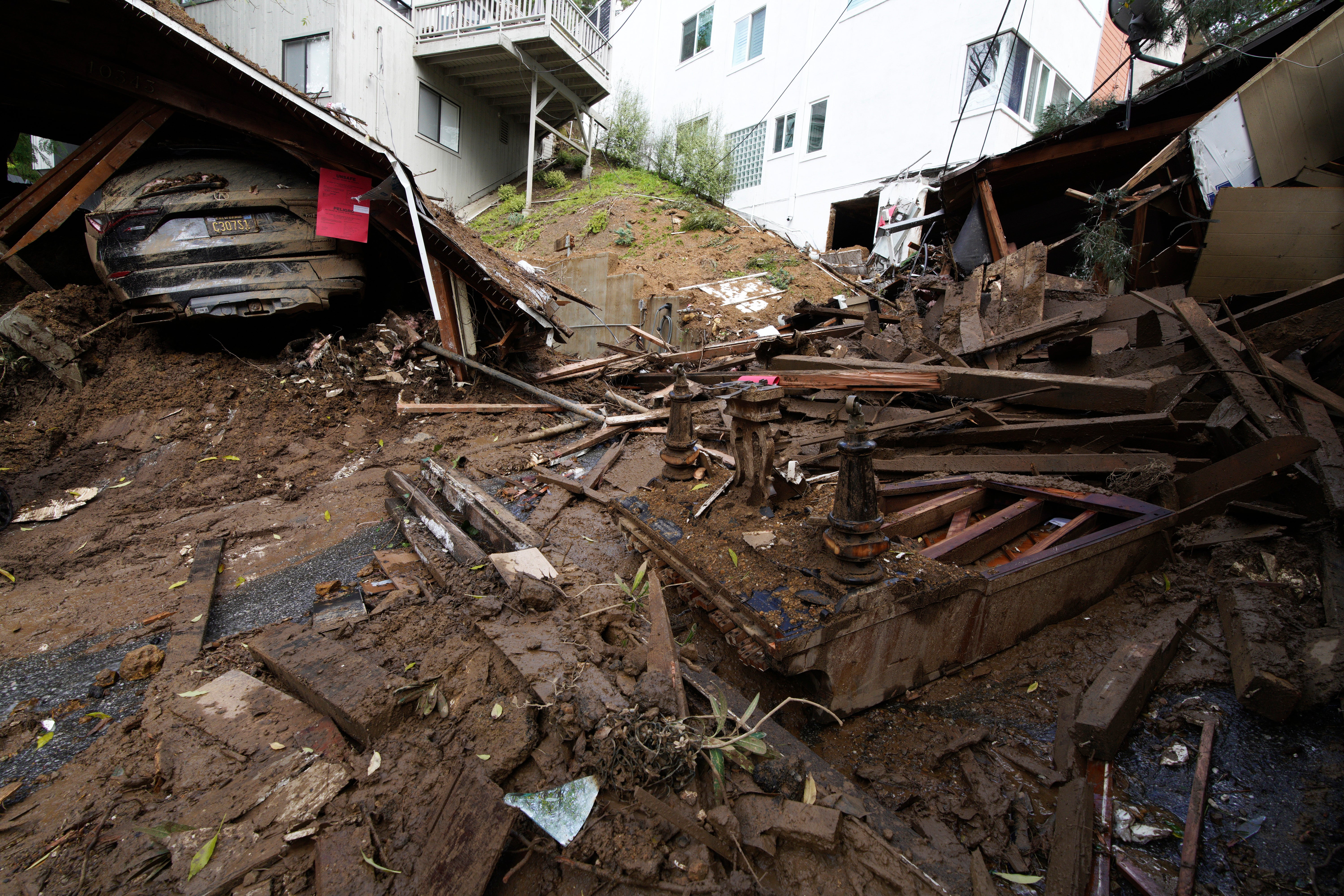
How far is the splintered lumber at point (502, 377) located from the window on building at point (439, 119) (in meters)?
12.3

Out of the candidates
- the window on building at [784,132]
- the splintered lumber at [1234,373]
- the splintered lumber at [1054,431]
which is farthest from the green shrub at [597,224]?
the splintered lumber at [1234,373]

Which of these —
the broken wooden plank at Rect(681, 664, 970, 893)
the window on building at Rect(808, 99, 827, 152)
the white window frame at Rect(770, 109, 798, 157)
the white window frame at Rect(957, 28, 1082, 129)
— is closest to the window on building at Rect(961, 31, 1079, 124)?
the white window frame at Rect(957, 28, 1082, 129)

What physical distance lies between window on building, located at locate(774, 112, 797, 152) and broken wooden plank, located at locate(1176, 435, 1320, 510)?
54.5 feet

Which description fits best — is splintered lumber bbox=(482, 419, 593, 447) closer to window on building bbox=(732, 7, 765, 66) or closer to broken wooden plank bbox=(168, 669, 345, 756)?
broken wooden plank bbox=(168, 669, 345, 756)

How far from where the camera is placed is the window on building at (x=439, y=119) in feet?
52.1

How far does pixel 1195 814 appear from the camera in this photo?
87.6 inches

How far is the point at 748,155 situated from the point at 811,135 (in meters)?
3.07

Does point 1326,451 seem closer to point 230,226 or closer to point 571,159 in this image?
point 230,226

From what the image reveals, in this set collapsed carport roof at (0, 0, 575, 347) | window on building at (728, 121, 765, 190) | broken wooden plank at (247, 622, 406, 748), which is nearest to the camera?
broken wooden plank at (247, 622, 406, 748)

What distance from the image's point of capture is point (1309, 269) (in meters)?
5.83

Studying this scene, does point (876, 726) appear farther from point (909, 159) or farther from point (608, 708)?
point (909, 159)

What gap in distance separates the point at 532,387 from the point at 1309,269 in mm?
8686

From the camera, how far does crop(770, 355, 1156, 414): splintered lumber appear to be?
409 centimetres

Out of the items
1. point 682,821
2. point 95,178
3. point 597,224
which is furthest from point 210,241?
point 597,224
